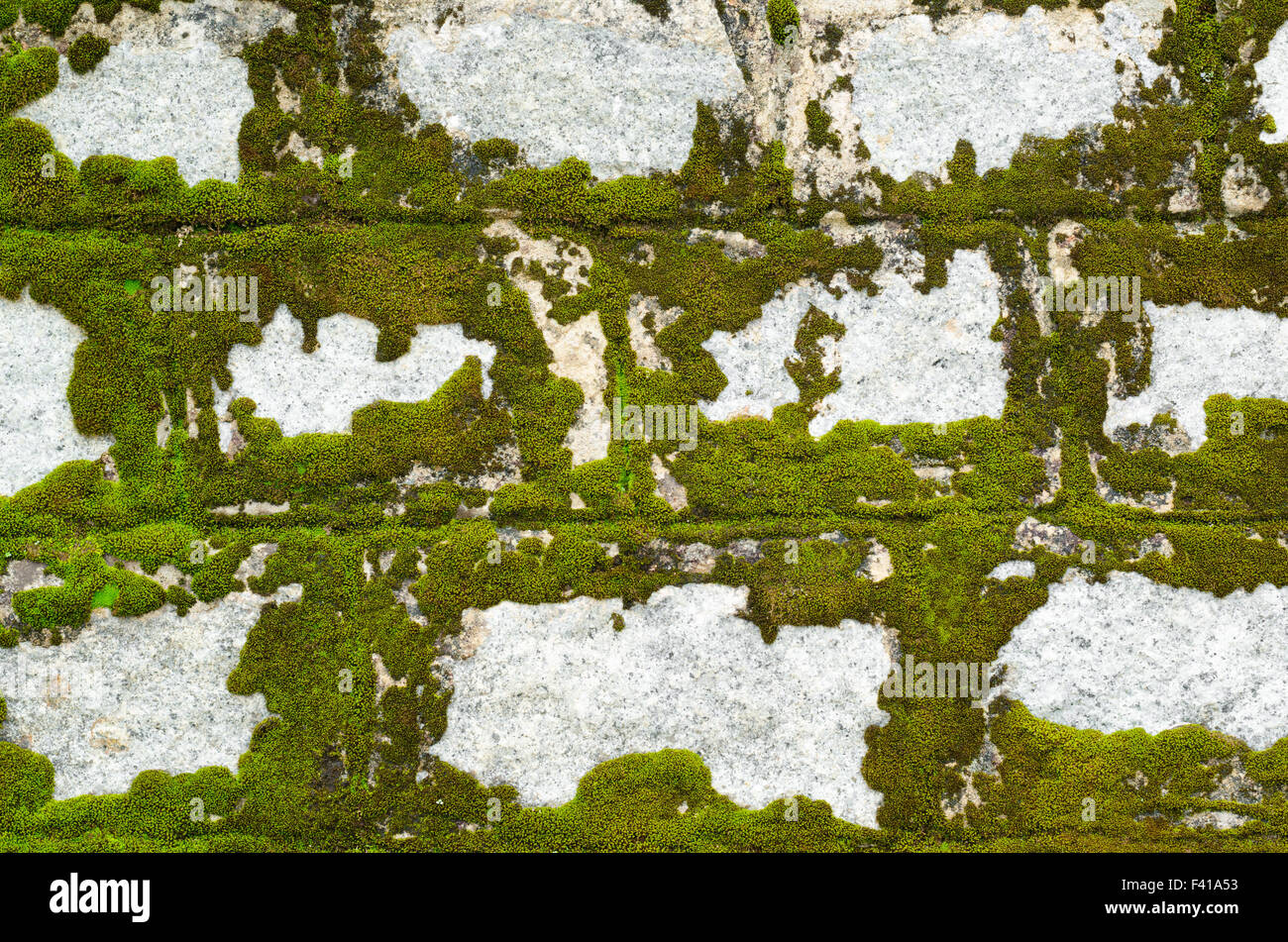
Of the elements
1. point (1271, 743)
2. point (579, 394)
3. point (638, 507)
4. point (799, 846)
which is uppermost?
point (579, 394)

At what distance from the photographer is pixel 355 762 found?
4922 millimetres

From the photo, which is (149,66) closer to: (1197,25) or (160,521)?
(160,521)

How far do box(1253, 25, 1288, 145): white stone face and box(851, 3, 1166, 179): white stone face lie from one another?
2.79ft

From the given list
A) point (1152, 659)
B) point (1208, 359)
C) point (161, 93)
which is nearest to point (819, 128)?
point (1208, 359)

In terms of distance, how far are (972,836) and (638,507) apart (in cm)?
292

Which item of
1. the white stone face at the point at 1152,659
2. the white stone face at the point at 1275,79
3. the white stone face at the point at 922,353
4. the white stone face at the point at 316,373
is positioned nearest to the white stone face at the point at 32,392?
the white stone face at the point at 316,373

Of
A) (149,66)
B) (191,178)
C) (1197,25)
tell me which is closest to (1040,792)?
(1197,25)

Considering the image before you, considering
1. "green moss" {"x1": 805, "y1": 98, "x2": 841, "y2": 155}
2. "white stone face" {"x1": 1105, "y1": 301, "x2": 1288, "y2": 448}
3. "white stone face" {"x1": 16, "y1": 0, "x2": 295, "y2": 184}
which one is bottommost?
"white stone face" {"x1": 1105, "y1": 301, "x2": 1288, "y2": 448}

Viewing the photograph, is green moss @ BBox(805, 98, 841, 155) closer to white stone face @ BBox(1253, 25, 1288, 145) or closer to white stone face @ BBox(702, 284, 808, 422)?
white stone face @ BBox(702, 284, 808, 422)

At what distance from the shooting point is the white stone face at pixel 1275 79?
16.8 ft

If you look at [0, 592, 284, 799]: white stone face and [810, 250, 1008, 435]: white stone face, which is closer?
[0, 592, 284, 799]: white stone face

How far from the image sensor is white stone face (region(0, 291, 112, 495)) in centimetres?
496

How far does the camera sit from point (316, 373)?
4.99m

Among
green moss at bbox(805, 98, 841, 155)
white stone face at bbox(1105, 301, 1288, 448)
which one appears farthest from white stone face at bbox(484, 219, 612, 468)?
white stone face at bbox(1105, 301, 1288, 448)
